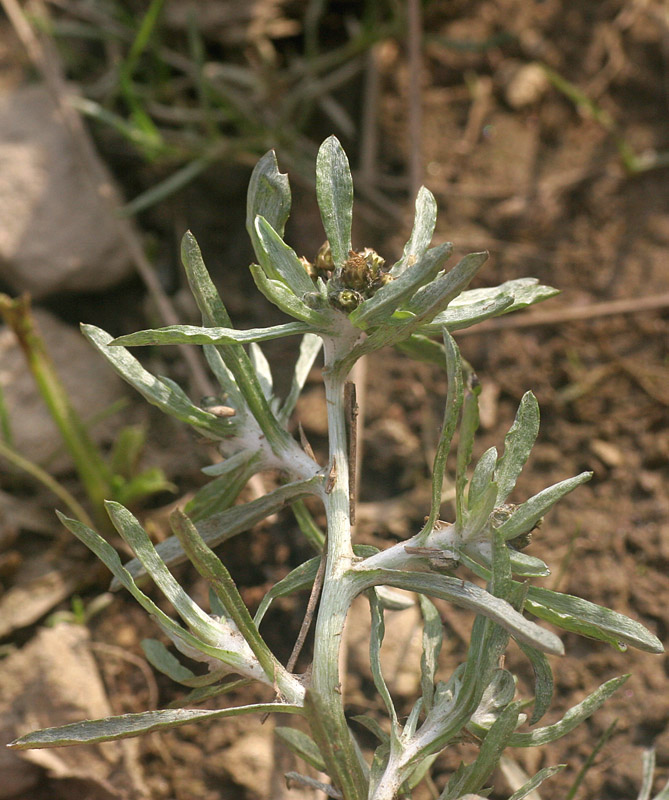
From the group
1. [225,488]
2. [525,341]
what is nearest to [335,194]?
[225,488]

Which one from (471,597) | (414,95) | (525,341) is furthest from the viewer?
(414,95)

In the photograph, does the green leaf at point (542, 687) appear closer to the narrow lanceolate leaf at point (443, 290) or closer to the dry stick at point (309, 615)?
the dry stick at point (309, 615)

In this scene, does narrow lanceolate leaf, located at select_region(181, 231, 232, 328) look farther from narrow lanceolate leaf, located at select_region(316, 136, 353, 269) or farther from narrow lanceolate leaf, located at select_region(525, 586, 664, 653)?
narrow lanceolate leaf, located at select_region(525, 586, 664, 653)

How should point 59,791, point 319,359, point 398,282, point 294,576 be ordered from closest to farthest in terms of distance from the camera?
1. point 398,282
2. point 294,576
3. point 59,791
4. point 319,359

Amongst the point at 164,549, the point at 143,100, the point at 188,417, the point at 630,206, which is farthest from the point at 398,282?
the point at 143,100

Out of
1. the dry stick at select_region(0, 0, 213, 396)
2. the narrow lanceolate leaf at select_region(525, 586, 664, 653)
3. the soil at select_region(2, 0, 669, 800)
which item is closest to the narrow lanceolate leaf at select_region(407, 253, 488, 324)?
the narrow lanceolate leaf at select_region(525, 586, 664, 653)

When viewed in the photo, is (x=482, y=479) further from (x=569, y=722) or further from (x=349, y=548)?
(x=569, y=722)

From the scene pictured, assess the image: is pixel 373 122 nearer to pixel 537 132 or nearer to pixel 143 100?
pixel 537 132
